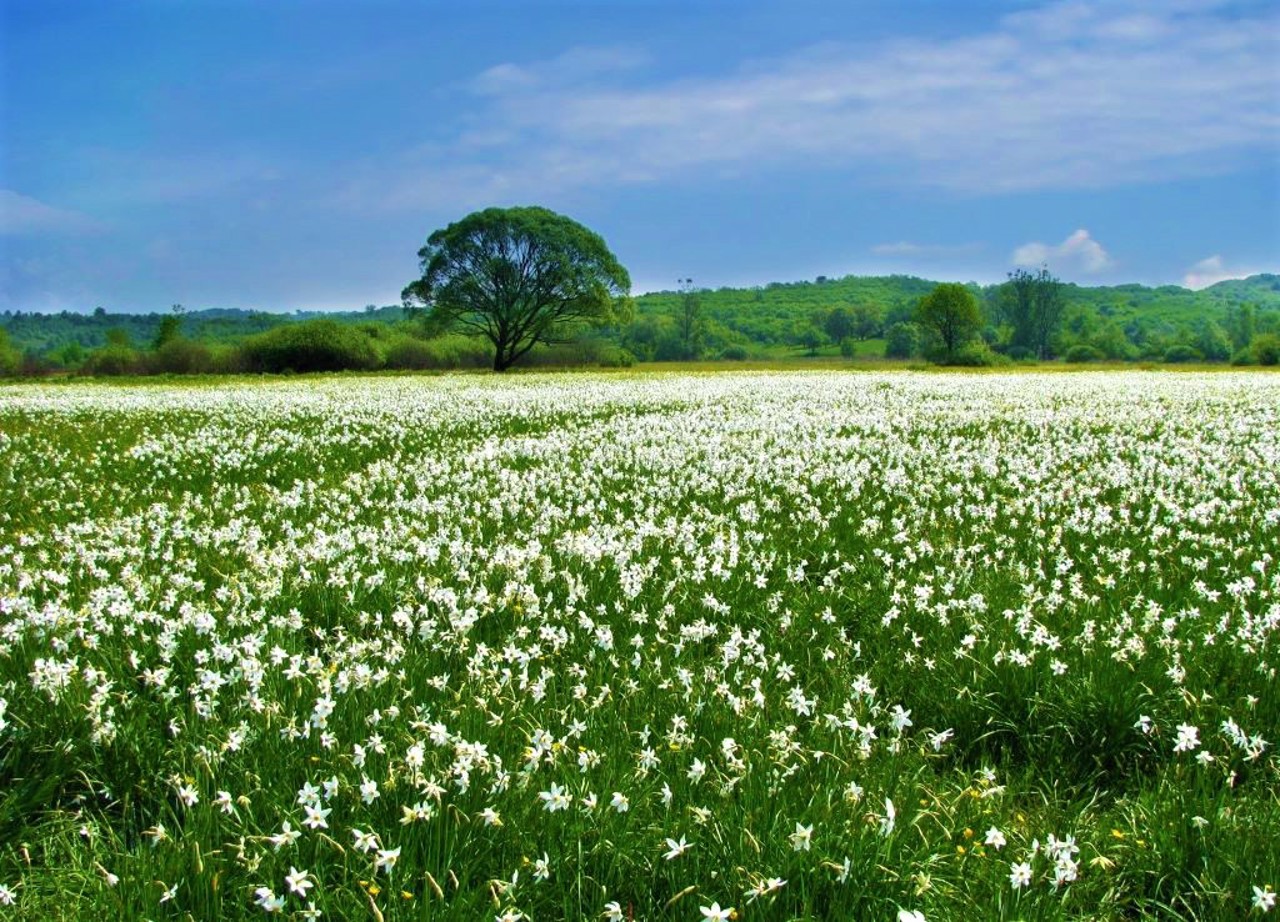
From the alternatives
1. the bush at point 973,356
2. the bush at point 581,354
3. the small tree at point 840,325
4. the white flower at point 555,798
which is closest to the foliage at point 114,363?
the bush at point 581,354

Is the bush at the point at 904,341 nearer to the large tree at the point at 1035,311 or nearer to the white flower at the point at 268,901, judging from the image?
the large tree at the point at 1035,311

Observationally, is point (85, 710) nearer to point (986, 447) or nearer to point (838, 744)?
point (838, 744)

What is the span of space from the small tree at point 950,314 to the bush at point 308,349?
Result: 65.4 meters

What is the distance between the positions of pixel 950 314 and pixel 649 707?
10103cm

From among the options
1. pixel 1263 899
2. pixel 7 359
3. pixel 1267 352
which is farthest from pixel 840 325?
pixel 1263 899

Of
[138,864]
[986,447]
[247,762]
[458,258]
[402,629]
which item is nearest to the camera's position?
[138,864]

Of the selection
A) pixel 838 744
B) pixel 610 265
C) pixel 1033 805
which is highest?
pixel 610 265

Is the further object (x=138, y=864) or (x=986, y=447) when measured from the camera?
(x=986, y=447)

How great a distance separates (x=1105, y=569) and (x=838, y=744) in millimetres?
4446

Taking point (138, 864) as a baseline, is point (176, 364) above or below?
above

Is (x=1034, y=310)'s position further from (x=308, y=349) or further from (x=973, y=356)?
(x=308, y=349)

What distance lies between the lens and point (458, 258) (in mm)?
68188

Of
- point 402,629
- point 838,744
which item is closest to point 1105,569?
point 838,744

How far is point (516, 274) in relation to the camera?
69000 mm
